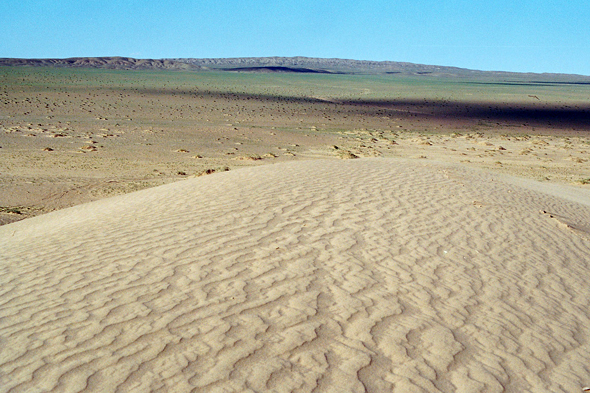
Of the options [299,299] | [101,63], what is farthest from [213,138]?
[101,63]

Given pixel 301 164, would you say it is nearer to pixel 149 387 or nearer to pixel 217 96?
pixel 149 387

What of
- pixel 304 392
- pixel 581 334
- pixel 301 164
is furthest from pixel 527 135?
pixel 304 392

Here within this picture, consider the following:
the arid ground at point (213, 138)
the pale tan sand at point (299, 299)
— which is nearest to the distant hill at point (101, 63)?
the arid ground at point (213, 138)

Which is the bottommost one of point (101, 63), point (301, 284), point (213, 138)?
point (101, 63)

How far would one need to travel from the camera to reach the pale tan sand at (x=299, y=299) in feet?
9.96

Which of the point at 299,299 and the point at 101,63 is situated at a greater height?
the point at 299,299

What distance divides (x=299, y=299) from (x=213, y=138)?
16.6 m

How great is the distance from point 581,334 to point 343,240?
2.24 meters

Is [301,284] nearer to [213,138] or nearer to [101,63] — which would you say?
[213,138]

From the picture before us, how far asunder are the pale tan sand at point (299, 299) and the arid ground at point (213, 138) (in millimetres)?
5248

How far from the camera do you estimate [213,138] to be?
65.6 ft

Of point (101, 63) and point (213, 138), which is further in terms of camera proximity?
point (101, 63)

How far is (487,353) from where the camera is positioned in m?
3.37

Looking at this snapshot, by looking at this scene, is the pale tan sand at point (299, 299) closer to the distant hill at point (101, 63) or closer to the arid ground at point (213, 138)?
the arid ground at point (213, 138)
